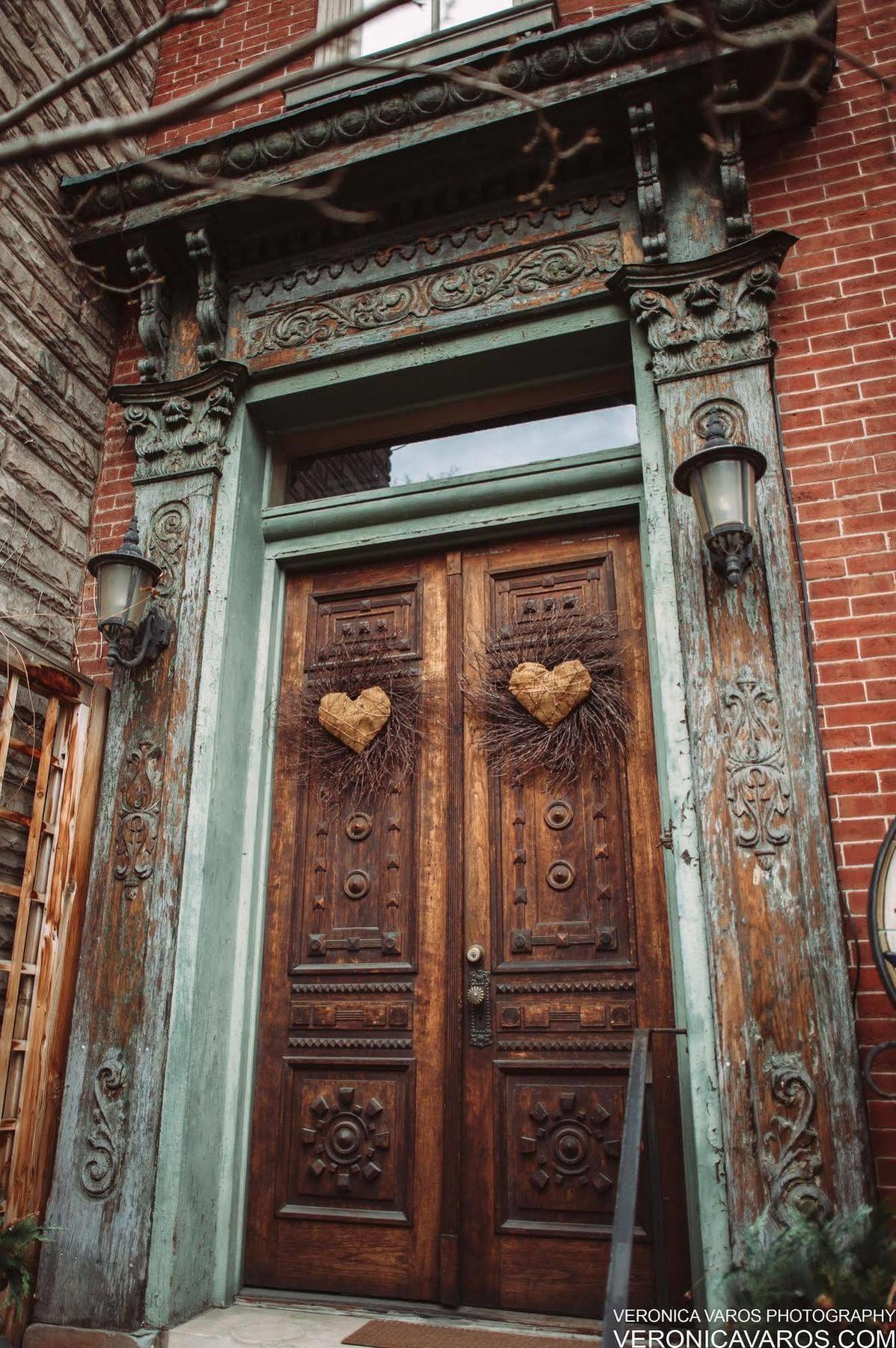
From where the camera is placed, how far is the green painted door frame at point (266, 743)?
3.22m

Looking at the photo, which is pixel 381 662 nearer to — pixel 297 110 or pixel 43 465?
pixel 43 465

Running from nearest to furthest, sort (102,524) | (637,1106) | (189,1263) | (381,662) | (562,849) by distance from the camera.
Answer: (637,1106) → (189,1263) → (562,849) → (381,662) → (102,524)

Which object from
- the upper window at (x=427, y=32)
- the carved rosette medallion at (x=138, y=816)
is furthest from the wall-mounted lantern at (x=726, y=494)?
the upper window at (x=427, y=32)

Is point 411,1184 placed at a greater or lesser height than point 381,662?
lesser

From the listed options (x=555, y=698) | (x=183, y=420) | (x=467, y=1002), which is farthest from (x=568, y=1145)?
(x=183, y=420)

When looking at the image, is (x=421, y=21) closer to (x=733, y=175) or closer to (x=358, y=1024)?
(x=733, y=175)

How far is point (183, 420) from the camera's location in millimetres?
4445

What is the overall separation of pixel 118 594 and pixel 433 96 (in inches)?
95.8

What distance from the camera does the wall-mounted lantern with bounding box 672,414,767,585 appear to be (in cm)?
324

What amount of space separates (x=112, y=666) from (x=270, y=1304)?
250 cm

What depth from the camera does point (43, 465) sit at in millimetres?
4324

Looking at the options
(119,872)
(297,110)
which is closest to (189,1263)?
(119,872)

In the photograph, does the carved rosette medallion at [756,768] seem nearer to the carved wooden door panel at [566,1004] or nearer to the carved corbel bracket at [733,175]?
the carved wooden door panel at [566,1004]

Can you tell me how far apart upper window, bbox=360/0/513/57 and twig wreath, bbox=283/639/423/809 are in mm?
3217
